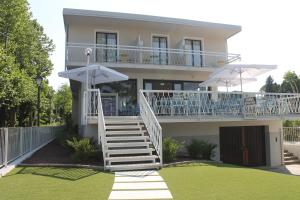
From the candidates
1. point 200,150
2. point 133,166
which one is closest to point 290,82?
point 200,150

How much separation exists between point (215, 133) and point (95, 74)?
7.12m

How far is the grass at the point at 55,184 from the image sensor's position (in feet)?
21.4

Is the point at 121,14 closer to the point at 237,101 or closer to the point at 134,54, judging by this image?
the point at 134,54

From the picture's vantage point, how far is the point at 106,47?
17562mm

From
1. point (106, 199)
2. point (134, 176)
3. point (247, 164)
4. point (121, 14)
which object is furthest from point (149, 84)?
point (106, 199)

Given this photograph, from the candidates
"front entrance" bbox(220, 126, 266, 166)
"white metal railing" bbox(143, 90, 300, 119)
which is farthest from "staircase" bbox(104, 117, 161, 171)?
"front entrance" bbox(220, 126, 266, 166)

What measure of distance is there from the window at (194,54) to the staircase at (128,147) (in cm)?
779

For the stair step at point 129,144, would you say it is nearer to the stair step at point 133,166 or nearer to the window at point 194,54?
the stair step at point 133,166

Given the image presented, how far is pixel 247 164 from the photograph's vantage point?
56.6ft

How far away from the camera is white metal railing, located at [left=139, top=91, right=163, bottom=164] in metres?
10.4

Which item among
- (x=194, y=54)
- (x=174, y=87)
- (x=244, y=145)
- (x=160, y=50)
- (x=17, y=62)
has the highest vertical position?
(x=17, y=62)

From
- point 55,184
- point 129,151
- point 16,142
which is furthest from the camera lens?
point 16,142

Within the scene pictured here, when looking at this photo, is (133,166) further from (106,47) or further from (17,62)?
(17,62)

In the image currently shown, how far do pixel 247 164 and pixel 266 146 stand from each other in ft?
5.05
